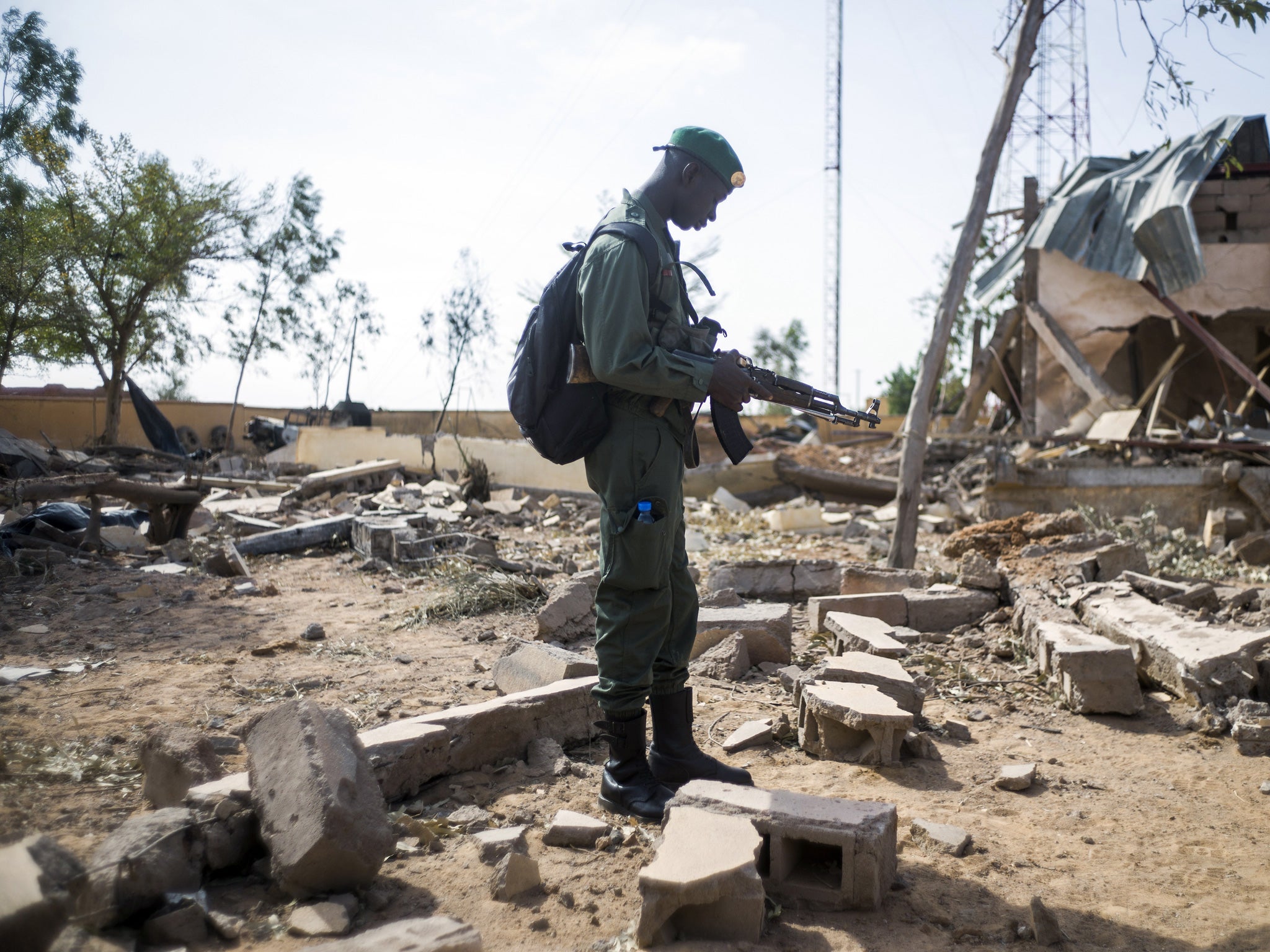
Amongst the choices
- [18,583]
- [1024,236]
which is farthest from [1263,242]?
[18,583]

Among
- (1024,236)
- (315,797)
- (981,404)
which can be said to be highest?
(1024,236)

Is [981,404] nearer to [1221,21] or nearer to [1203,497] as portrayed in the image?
[1203,497]

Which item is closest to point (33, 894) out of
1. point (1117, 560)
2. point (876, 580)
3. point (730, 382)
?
point (730, 382)

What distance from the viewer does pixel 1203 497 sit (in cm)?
874

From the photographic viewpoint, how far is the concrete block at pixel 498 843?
2.25 m

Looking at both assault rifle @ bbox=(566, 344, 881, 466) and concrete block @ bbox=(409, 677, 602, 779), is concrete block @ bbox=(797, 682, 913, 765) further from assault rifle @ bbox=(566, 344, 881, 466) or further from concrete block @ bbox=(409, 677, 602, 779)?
assault rifle @ bbox=(566, 344, 881, 466)

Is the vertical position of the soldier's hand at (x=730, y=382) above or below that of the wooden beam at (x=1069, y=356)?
below

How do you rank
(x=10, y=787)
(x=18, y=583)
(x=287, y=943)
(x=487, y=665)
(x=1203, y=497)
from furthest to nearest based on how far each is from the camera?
(x=1203, y=497), (x=18, y=583), (x=487, y=665), (x=10, y=787), (x=287, y=943)

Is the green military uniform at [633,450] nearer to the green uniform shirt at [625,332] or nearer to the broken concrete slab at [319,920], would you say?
the green uniform shirt at [625,332]

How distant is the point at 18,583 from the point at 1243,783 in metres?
6.92

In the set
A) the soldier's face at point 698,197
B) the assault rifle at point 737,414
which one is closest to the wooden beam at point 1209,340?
the assault rifle at point 737,414

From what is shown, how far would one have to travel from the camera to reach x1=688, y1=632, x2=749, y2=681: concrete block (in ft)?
13.7

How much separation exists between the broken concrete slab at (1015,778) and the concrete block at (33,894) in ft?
8.80

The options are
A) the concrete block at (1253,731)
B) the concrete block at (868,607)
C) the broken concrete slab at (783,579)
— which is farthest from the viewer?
the broken concrete slab at (783,579)
